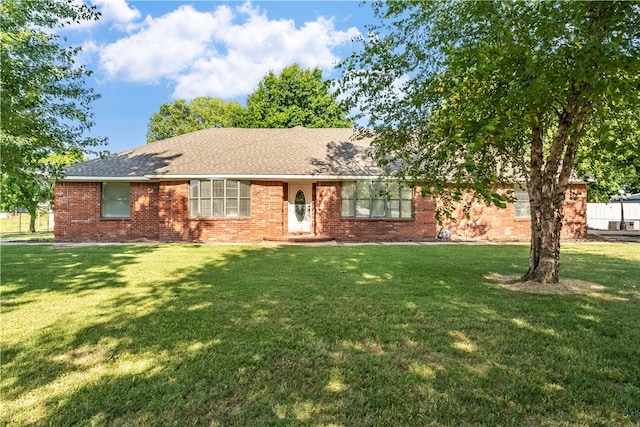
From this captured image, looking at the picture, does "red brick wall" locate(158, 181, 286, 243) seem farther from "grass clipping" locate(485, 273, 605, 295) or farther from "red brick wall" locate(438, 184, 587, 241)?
"grass clipping" locate(485, 273, 605, 295)

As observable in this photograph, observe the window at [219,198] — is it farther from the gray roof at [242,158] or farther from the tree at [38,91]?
the tree at [38,91]

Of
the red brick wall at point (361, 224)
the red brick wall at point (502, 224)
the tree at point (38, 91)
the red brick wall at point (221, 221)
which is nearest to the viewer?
the tree at point (38, 91)

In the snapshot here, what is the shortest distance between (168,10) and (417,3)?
9.63 meters

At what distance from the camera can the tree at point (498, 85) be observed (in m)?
4.01

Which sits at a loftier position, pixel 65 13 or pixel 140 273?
pixel 65 13

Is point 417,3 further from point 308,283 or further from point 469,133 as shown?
point 308,283

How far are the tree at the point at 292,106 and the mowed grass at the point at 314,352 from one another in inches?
967

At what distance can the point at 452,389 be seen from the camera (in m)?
2.91

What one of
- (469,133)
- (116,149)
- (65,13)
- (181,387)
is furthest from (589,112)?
(116,149)

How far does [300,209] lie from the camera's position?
17.2 m

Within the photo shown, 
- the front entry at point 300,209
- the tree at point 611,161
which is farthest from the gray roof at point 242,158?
the tree at point 611,161

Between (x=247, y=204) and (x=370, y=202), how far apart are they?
529 centimetres

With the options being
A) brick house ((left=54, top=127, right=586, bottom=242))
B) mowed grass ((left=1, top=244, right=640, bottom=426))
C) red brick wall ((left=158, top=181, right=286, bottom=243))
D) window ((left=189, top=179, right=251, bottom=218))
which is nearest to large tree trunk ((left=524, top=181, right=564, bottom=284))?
mowed grass ((left=1, top=244, right=640, bottom=426))

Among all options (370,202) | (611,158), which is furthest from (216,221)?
(611,158)
